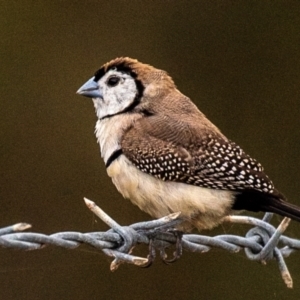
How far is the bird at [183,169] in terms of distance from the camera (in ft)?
14.3

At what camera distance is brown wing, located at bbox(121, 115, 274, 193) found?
436 cm

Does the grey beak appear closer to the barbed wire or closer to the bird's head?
the bird's head

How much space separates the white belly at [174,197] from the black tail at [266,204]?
0.16 ft

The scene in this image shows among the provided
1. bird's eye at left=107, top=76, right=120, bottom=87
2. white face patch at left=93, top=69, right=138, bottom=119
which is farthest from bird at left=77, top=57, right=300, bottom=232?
bird's eye at left=107, top=76, right=120, bottom=87

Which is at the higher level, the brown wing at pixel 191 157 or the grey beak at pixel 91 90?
the grey beak at pixel 91 90

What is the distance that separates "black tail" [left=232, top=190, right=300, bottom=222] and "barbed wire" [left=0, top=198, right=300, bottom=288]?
5 cm

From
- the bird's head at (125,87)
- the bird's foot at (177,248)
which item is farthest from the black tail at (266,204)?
the bird's head at (125,87)

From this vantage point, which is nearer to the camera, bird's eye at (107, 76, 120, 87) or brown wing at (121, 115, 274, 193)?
brown wing at (121, 115, 274, 193)

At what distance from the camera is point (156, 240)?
4.15m

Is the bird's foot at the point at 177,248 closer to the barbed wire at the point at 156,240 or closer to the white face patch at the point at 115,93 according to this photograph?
the barbed wire at the point at 156,240

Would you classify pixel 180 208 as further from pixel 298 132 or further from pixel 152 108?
pixel 298 132

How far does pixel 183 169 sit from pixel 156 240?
0.37m

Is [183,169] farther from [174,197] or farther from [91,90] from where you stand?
[91,90]

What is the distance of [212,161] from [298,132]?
471 cm
